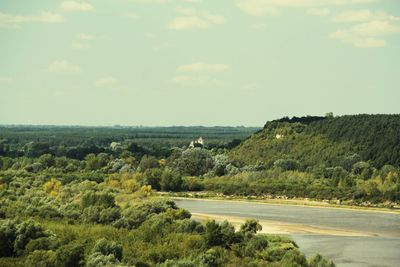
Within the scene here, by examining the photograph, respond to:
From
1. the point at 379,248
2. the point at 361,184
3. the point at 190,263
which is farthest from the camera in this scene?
the point at 361,184

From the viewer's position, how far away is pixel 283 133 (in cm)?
13825

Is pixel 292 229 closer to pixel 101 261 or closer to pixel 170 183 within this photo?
pixel 101 261

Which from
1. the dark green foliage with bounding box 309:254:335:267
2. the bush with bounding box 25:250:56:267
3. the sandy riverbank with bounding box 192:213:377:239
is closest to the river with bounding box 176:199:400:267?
the sandy riverbank with bounding box 192:213:377:239

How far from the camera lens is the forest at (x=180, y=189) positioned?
41.3m

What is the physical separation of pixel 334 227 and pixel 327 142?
6018cm

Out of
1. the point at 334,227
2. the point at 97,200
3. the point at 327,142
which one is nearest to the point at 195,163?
the point at 327,142

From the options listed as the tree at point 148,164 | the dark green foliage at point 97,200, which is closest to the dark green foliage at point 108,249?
the dark green foliage at point 97,200

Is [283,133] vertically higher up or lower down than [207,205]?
higher up

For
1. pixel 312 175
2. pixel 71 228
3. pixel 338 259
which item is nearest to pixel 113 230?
pixel 71 228

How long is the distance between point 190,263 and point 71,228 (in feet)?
40.9

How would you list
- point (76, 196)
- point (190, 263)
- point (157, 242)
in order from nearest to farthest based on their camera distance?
point (190, 263) → point (157, 242) → point (76, 196)

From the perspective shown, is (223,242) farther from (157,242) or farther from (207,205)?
(207,205)

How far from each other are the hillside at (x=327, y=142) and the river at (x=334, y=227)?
100ft

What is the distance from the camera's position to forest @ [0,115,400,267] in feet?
135
